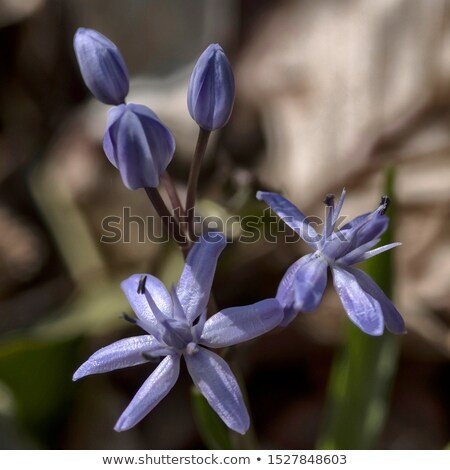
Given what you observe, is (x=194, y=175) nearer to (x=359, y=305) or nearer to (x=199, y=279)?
(x=199, y=279)

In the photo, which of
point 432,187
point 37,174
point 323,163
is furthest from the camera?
point 37,174

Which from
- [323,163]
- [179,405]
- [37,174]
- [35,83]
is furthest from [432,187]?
[35,83]

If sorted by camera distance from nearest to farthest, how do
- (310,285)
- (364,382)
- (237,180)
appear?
(310,285), (364,382), (237,180)

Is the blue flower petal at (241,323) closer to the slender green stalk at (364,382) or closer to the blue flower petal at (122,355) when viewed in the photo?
the blue flower petal at (122,355)

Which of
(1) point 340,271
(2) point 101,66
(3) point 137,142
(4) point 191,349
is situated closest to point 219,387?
(4) point 191,349

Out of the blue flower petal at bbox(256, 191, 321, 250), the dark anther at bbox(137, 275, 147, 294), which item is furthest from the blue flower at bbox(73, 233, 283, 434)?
the blue flower petal at bbox(256, 191, 321, 250)

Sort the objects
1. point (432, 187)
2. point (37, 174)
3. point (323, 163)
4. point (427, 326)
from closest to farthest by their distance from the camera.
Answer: point (427, 326) → point (432, 187) → point (323, 163) → point (37, 174)

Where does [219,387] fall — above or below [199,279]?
below

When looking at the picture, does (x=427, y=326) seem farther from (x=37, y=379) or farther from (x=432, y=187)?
(x=37, y=379)
